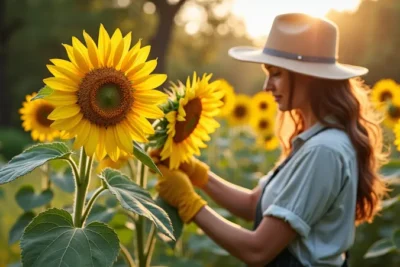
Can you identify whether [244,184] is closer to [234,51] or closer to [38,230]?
[234,51]

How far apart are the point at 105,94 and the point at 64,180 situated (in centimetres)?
123

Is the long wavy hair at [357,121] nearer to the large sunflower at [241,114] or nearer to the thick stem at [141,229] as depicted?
the thick stem at [141,229]

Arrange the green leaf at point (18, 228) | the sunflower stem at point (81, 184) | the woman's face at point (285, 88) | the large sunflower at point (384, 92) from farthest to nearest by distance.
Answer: the large sunflower at point (384, 92) → the green leaf at point (18, 228) → the woman's face at point (285, 88) → the sunflower stem at point (81, 184)

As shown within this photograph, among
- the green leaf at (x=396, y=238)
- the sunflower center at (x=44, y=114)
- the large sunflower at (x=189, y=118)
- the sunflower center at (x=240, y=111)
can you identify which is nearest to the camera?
the large sunflower at (x=189, y=118)

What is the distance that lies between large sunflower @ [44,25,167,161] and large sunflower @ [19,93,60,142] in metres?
1.20

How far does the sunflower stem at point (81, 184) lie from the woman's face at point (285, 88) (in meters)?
0.81

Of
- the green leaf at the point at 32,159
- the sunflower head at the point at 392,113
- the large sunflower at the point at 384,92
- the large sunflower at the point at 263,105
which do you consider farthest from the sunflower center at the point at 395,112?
the green leaf at the point at 32,159

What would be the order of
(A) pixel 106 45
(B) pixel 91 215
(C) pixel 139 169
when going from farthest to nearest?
(B) pixel 91 215, (C) pixel 139 169, (A) pixel 106 45

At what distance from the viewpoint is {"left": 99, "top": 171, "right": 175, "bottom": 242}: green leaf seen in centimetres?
144

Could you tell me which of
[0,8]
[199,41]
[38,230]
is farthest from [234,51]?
[199,41]

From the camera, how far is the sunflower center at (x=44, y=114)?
265cm

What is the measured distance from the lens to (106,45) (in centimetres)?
142

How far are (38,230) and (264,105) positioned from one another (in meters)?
3.74

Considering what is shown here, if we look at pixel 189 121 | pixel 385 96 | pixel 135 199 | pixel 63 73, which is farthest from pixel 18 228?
pixel 385 96
